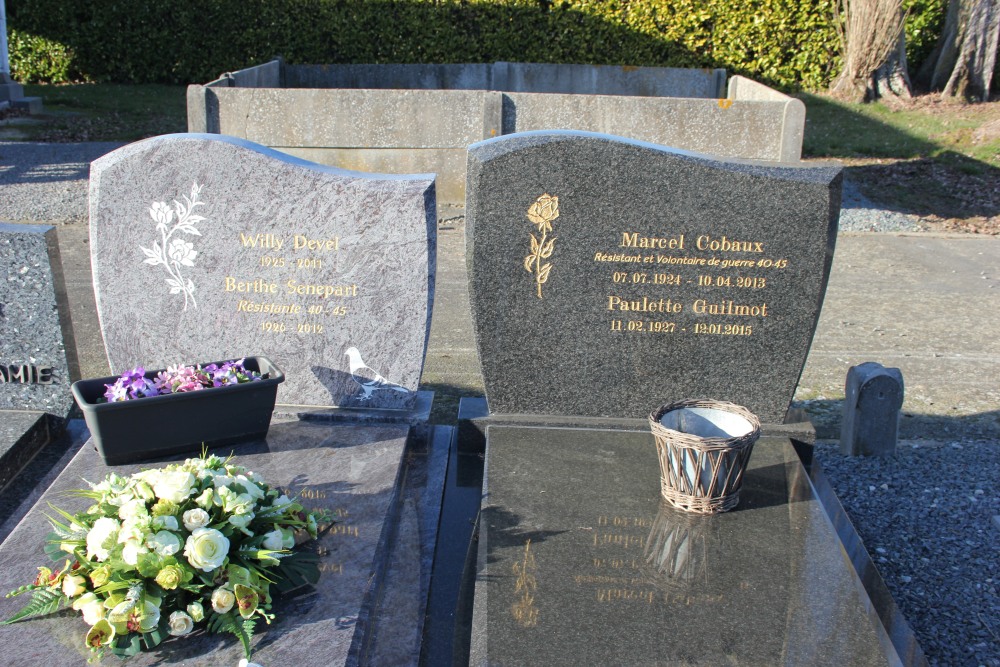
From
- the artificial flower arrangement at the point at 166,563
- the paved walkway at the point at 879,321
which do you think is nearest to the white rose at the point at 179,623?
the artificial flower arrangement at the point at 166,563

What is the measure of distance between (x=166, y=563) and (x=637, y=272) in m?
2.19

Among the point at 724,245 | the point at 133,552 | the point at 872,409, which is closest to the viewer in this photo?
the point at 133,552

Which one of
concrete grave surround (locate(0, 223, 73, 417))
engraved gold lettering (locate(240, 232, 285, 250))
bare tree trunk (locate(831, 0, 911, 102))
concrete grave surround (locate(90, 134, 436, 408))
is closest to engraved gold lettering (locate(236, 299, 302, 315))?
concrete grave surround (locate(90, 134, 436, 408))

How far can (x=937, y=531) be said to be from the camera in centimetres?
394

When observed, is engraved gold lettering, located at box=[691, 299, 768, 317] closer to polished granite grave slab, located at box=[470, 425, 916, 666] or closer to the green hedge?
polished granite grave slab, located at box=[470, 425, 916, 666]

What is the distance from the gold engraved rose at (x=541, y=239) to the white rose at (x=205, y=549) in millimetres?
1785

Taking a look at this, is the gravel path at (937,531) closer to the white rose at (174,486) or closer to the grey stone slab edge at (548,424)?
the grey stone slab edge at (548,424)

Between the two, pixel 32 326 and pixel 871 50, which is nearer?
pixel 32 326

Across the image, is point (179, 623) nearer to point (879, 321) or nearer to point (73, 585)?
point (73, 585)

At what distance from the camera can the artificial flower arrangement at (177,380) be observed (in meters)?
3.40

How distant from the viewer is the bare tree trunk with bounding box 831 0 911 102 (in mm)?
13711

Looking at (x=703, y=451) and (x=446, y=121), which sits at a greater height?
(x=446, y=121)

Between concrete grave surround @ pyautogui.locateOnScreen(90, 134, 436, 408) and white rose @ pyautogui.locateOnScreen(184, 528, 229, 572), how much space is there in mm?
1496

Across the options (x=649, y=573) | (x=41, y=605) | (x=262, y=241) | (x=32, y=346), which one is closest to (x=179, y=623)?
(x=41, y=605)
